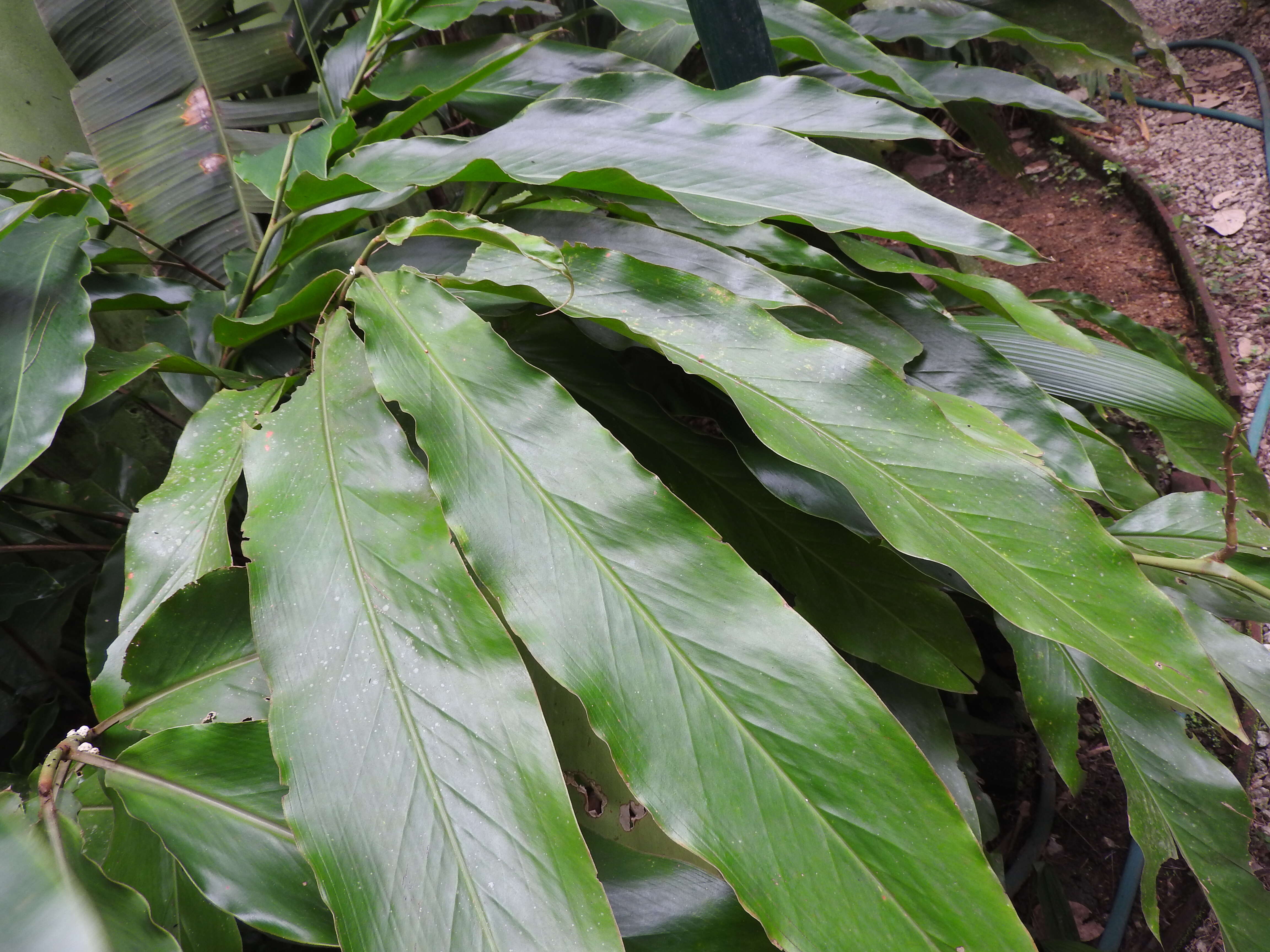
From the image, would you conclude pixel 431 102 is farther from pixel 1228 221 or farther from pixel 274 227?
pixel 1228 221

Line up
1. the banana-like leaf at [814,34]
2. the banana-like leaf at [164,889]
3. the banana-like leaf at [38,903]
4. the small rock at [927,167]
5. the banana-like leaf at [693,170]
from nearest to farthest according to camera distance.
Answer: the banana-like leaf at [38,903] < the banana-like leaf at [164,889] < the banana-like leaf at [693,170] < the banana-like leaf at [814,34] < the small rock at [927,167]

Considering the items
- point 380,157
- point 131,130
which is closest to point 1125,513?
point 380,157

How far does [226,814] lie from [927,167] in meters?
2.32

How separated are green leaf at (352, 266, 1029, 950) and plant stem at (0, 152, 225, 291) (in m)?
0.57

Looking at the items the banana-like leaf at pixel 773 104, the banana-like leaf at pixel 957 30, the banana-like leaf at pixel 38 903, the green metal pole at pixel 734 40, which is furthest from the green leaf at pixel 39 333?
the banana-like leaf at pixel 957 30

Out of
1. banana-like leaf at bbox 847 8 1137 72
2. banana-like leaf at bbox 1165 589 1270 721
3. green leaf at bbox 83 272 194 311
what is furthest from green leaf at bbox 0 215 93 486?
banana-like leaf at bbox 847 8 1137 72

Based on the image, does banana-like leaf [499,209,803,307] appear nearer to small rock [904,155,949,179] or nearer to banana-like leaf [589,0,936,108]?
banana-like leaf [589,0,936,108]

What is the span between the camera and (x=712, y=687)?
0.37 metres

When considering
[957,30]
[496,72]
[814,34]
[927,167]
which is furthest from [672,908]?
[927,167]

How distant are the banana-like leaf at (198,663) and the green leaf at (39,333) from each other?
0.65ft

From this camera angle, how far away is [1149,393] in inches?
29.1

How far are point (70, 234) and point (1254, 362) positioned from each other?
1775mm

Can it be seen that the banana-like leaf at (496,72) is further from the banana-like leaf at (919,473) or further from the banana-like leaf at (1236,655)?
the banana-like leaf at (1236,655)

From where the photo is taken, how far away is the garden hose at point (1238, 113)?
1601 mm
